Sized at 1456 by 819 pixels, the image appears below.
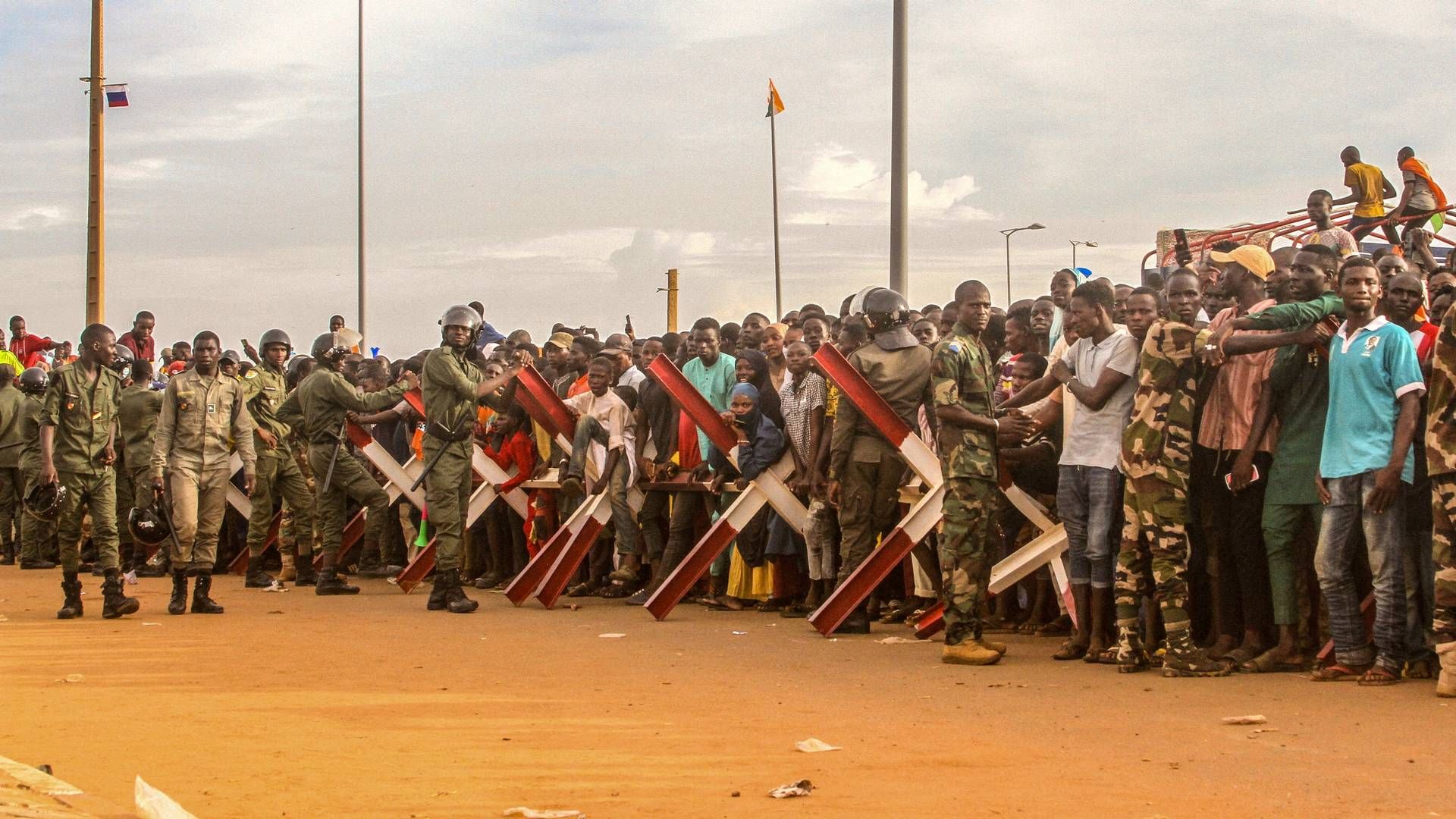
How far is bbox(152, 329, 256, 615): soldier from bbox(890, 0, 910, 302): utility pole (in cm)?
553

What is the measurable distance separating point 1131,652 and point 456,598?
5.79 meters

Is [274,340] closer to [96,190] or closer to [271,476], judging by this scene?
[271,476]

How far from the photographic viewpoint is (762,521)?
473 inches

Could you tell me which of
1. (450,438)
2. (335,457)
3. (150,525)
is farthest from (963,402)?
(335,457)

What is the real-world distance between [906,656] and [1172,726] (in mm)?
2623

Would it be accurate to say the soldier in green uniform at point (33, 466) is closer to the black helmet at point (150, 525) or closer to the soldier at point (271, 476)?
the black helmet at point (150, 525)

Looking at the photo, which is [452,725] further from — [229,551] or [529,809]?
[229,551]

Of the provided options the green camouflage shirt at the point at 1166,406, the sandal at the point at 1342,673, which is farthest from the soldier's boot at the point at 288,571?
the sandal at the point at 1342,673

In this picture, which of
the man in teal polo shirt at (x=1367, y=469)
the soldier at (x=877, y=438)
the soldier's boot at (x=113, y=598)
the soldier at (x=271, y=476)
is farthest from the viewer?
the soldier at (x=271, y=476)

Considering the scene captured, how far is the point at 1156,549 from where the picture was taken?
27.1 ft

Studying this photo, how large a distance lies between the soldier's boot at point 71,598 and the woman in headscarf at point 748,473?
4.89 m

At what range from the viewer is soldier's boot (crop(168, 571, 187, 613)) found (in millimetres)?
12531

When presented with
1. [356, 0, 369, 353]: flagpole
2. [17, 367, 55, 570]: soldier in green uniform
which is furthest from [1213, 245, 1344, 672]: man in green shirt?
[356, 0, 369, 353]: flagpole

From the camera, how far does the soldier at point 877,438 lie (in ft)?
33.7
